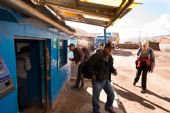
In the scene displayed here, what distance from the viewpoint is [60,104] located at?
6.98 metres

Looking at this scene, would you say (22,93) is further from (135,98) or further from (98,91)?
(135,98)

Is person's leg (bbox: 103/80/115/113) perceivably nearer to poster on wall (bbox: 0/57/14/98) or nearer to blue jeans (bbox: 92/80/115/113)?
blue jeans (bbox: 92/80/115/113)

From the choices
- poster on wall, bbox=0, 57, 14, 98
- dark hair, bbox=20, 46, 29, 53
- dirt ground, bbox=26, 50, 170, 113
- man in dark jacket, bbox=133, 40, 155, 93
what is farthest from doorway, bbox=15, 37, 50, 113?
man in dark jacket, bbox=133, 40, 155, 93

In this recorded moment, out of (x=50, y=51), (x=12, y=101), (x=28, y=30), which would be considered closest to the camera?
(x=12, y=101)

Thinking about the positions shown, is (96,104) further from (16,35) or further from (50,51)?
(16,35)

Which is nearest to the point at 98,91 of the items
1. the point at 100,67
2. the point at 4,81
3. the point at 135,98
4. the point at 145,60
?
the point at 100,67

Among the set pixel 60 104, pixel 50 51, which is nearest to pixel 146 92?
pixel 60 104

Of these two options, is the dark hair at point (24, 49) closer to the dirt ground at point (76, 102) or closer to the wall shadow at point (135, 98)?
the dirt ground at point (76, 102)

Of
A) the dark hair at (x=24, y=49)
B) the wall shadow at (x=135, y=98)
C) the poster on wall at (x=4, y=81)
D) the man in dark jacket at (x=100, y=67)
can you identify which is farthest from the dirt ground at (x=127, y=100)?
the poster on wall at (x=4, y=81)

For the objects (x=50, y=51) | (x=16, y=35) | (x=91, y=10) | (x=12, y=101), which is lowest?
(x=12, y=101)

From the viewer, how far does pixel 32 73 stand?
245 inches

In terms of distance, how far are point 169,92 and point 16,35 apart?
6914mm

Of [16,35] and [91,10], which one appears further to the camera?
[91,10]

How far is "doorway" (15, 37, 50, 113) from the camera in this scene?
5982mm
